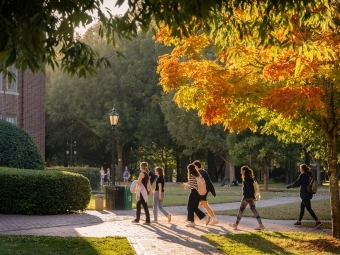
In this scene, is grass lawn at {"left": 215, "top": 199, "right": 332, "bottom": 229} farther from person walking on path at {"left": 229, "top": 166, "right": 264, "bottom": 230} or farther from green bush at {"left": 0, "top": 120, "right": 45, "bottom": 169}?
green bush at {"left": 0, "top": 120, "right": 45, "bottom": 169}

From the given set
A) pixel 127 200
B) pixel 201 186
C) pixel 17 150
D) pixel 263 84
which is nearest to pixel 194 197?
pixel 201 186

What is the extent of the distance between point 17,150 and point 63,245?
13.2 meters

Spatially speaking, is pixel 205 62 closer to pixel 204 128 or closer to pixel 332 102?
pixel 332 102

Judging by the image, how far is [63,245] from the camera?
1236 centimetres

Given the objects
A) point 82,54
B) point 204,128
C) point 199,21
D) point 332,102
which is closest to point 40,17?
point 82,54

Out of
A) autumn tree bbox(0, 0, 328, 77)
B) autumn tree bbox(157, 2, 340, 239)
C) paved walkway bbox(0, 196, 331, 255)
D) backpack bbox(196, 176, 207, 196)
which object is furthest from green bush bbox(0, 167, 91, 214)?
autumn tree bbox(0, 0, 328, 77)

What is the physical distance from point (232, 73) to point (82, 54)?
21.0 ft

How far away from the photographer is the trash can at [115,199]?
23.1 metres

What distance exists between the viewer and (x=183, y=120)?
5356 cm

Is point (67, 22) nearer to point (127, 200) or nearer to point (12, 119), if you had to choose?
point (127, 200)

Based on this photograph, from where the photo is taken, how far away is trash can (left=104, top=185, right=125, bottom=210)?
75.7ft

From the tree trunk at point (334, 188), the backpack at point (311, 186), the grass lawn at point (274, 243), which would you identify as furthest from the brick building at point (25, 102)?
the tree trunk at point (334, 188)

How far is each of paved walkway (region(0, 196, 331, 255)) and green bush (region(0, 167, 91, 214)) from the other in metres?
0.51

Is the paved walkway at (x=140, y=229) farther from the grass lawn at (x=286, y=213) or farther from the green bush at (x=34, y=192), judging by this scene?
the grass lawn at (x=286, y=213)
